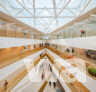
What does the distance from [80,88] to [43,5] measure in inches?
632

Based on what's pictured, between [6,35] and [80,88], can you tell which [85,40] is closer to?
[80,88]

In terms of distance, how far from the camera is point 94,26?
21.5ft

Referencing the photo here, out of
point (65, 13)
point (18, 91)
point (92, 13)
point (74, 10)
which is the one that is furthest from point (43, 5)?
point (18, 91)

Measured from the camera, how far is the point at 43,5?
49.5 feet

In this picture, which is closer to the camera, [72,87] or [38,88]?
[72,87]

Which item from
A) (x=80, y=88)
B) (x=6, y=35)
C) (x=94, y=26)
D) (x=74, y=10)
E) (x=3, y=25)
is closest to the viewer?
(x=94, y=26)

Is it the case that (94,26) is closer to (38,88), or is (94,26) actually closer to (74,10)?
(74,10)

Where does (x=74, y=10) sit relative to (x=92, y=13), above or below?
above

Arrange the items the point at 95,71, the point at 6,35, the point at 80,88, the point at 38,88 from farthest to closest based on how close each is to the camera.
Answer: the point at 38,88
the point at 6,35
the point at 80,88
the point at 95,71

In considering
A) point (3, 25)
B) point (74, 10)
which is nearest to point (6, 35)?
point (3, 25)

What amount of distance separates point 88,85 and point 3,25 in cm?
1030

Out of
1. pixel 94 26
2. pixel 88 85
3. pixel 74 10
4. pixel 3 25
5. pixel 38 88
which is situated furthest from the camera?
pixel 74 10

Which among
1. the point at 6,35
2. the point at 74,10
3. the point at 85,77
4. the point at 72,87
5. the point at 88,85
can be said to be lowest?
the point at 72,87

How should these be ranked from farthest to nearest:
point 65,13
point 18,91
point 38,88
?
point 65,13 → point 38,88 → point 18,91
